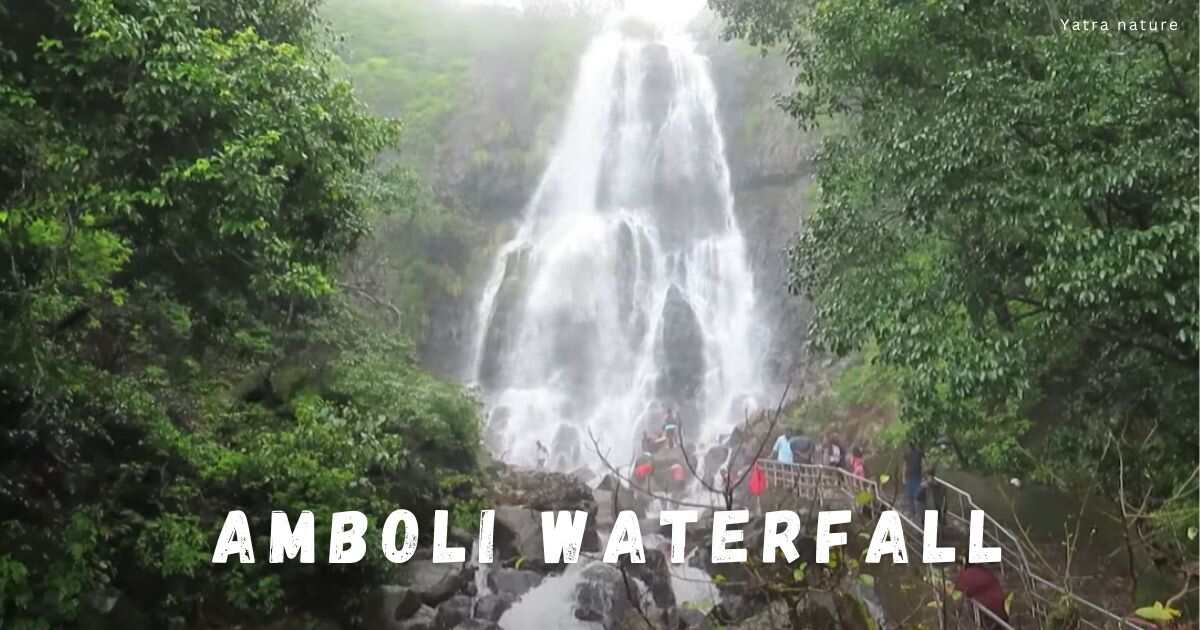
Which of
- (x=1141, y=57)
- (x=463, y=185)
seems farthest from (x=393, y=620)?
(x=463, y=185)

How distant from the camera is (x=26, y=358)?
13.0 feet

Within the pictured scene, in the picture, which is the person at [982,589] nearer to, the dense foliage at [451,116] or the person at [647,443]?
the person at [647,443]

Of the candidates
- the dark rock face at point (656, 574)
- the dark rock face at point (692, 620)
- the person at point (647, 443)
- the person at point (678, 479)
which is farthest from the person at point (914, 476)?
the person at point (647, 443)

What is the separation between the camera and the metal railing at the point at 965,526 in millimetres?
3844

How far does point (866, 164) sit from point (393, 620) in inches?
186

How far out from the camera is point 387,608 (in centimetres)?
637

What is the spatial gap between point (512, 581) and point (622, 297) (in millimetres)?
9791

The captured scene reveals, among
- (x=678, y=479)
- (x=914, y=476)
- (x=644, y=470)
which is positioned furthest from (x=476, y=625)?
(x=678, y=479)

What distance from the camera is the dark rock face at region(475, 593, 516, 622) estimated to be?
23.2 feet

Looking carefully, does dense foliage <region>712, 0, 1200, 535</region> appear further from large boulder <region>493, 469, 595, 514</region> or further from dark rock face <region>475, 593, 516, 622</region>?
large boulder <region>493, 469, 595, 514</region>

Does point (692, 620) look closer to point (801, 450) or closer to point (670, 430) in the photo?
point (801, 450)

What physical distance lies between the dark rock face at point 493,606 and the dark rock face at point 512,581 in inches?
3.4

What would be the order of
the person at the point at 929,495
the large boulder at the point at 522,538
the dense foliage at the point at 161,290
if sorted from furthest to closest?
the large boulder at the point at 522,538 < the person at the point at 929,495 < the dense foliage at the point at 161,290

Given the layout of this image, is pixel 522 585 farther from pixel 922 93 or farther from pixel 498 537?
pixel 922 93
